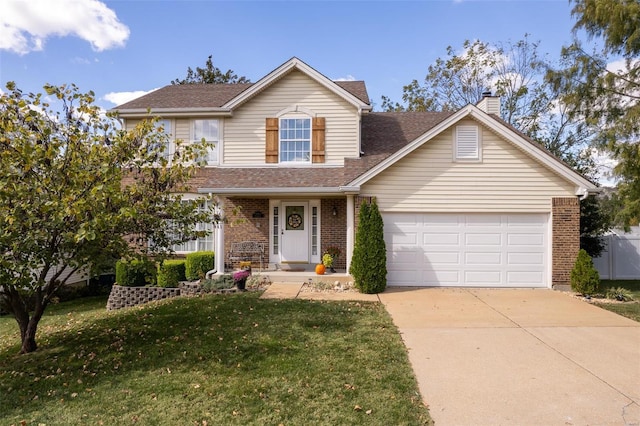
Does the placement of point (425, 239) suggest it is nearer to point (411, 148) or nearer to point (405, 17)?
point (411, 148)

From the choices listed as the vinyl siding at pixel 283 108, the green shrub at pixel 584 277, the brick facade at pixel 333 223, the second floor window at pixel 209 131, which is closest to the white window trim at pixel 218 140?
the second floor window at pixel 209 131

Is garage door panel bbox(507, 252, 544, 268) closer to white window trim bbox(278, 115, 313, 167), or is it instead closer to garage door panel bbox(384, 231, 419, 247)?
garage door panel bbox(384, 231, 419, 247)

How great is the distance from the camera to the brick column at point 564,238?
1019cm

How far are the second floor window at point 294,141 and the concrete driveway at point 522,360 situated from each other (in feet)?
19.9

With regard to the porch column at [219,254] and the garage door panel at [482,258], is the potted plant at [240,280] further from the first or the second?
the garage door panel at [482,258]

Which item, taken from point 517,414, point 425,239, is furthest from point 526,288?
point 517,414

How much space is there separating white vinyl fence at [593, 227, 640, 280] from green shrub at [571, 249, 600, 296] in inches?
177

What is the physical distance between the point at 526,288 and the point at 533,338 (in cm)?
477

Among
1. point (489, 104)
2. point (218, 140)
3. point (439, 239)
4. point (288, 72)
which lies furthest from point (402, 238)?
point (218, 140)

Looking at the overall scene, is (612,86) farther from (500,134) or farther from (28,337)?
(28,337)

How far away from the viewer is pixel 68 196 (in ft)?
15.2

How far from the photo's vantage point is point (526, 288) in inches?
409

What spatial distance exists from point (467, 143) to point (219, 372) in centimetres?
871

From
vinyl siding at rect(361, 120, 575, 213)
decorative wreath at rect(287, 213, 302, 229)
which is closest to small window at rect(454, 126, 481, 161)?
vinyl siding at rect(361, 120, 575, 213)
